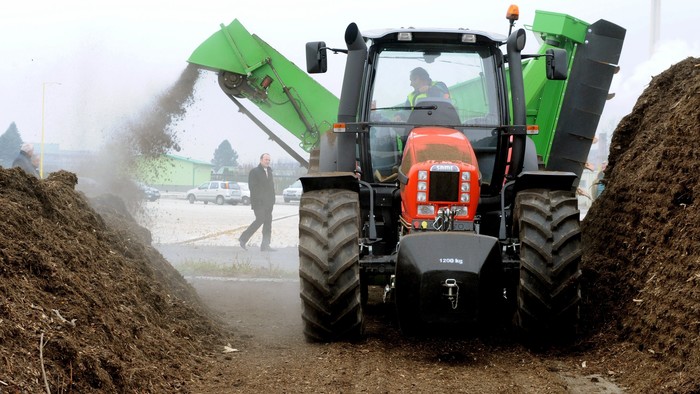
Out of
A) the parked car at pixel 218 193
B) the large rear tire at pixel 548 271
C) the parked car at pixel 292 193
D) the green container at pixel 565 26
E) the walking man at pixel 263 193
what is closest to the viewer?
the large rear tire at pixel 548 271

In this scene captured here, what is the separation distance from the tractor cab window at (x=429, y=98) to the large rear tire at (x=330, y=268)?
2.83 ft

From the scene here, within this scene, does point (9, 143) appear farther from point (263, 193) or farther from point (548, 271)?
point (548, 271)

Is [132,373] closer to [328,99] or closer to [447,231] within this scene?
[447,231]

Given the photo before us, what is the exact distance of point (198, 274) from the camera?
14.0 metres

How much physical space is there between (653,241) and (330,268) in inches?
108

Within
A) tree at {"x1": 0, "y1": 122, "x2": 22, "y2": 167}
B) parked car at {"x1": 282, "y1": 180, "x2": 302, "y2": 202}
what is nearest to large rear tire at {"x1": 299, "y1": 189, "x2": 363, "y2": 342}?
parked car at {"x1": 282, "y1": 180, "x2": 302, "y2": 202}

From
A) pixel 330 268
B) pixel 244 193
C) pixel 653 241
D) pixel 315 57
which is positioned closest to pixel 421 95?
pixel 315 57

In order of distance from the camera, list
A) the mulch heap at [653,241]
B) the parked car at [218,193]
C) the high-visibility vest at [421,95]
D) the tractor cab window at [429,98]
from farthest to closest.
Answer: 1. the parked car at [218,193]
2. the high-visibility vest at [421,95]
3. the tractor cab window at [429,98]
4. the mulch heap at [653,241]

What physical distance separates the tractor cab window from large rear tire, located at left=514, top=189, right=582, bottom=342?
0.97 meters

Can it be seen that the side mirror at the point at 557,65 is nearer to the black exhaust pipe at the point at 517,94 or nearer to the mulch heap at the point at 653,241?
the black exhaust pipe at the point at 517,94

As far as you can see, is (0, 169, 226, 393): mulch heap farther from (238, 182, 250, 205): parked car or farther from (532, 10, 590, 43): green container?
Result: (238, 182, 250, 205): parked car

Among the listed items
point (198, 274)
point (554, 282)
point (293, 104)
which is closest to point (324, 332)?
point (554, 282)

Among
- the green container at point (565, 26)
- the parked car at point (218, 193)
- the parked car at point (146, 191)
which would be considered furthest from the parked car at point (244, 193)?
the green container at point (565, 26)

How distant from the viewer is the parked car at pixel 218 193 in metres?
36.1
